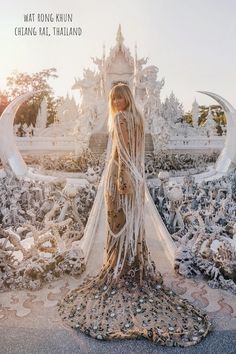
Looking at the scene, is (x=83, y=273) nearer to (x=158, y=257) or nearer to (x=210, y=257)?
(x=158, y=257)

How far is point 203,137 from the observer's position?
2631 centimetres

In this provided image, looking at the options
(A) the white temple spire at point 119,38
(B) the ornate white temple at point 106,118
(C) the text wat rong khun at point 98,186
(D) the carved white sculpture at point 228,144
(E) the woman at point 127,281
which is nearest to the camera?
(E) the woman at point 127,281

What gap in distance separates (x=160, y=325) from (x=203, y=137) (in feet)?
79.8

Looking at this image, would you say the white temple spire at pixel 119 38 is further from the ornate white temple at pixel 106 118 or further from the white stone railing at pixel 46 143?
the white stone railing at pixel 46 143

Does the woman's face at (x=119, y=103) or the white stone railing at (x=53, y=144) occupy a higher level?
the woman's face at (x=119, y=103)

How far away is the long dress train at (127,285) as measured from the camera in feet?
9.72

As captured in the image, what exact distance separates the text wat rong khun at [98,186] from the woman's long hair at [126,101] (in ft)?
5.72

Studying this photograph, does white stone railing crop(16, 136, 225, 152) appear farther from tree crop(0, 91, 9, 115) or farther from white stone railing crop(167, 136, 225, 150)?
tree crop(0, 91, 9, 115)

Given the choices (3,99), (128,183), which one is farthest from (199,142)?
(128,183)

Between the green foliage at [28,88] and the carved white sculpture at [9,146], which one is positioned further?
the green foliage at [28,88]

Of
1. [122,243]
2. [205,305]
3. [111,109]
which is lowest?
[205,305]

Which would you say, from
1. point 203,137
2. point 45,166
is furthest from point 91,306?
point 203,137

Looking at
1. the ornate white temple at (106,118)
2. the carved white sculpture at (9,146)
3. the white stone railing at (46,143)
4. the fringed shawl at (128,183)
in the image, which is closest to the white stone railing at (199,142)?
the ornate white temple at (106,118)

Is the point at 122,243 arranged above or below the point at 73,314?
above
